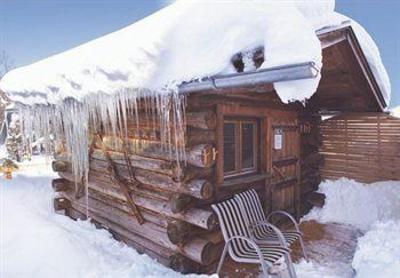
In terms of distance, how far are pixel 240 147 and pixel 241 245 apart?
Result: 1414 mm

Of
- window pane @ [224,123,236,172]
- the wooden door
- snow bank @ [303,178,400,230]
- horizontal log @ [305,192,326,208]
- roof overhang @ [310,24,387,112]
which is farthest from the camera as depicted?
horizontal log @ [305,192,326,208]

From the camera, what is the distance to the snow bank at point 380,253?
9.24ft

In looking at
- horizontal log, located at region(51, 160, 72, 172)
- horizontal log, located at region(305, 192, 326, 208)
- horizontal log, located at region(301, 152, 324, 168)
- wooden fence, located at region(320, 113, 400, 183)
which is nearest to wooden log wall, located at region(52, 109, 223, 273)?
horizontal log, located at region(51, 160, 72, 172)

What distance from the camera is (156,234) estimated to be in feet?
12.6

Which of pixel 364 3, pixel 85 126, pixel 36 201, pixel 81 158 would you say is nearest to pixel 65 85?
pixel 85 126

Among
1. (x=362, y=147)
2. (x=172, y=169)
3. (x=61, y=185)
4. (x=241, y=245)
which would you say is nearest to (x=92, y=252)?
(x=172, y=169)

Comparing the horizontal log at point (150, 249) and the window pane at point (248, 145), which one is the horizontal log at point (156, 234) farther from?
the window pane at point (248, 145)

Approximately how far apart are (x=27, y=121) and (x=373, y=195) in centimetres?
622

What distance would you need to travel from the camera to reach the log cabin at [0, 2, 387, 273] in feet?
10.7

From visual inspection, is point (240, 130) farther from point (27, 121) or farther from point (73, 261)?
point (27, 121)

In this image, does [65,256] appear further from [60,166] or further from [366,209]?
[366,209]

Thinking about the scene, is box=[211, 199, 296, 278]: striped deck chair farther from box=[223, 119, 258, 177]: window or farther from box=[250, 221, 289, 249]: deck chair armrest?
box=[223, 119, 258, 177]: window

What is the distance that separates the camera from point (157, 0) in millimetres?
7340

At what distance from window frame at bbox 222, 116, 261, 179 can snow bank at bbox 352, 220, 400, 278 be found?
5.51ft
